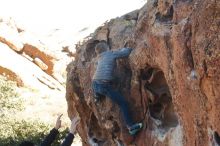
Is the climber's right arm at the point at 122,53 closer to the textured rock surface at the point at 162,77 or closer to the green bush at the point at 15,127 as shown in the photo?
the textured rock surface at the point at 162,77

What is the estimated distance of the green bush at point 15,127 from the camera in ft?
92.1

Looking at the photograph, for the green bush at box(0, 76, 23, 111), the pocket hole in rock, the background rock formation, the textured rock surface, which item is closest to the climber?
the textured rock surface

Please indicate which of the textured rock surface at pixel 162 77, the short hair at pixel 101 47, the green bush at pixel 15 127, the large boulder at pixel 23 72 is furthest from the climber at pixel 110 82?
the large boulder at pixel 23 72

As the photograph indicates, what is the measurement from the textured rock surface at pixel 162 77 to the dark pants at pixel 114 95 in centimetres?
23

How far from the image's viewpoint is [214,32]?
8086 mm

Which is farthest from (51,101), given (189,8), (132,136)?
(189,8)

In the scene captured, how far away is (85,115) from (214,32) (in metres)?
8.41

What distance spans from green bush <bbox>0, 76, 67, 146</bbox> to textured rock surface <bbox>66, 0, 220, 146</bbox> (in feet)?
40.5

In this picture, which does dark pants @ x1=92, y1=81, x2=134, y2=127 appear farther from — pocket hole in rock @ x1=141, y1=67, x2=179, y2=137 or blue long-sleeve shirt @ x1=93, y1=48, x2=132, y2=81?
pocket hole in rock @ x1=141, y1=67, x2=179, y2=137

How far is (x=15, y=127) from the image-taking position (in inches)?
1180

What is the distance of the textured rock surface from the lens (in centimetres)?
830

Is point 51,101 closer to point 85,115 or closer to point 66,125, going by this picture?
point 66,125

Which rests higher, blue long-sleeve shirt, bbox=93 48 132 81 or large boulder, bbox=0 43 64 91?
blue long-sleeve shirt, bbox=93 48 132 81

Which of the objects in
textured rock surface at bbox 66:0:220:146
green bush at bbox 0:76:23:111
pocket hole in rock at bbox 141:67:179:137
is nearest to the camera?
textured rock surface at bbox 66:0:220:146
